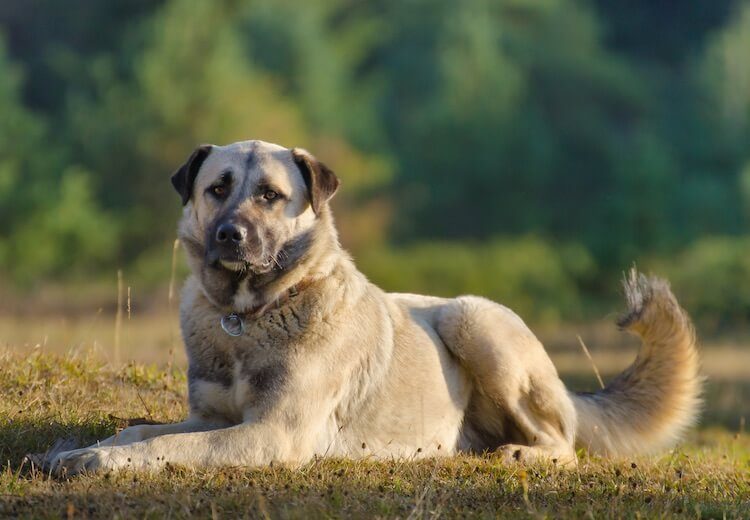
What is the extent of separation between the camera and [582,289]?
32.2m

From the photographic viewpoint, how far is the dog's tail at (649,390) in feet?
24.4

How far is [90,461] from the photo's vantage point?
5523 millimetres

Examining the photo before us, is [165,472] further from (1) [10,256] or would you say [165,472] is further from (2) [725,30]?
(2) [725,30]

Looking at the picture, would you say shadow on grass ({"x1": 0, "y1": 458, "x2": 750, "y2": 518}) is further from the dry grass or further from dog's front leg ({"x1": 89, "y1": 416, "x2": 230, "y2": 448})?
dog's front leg ({"x1": 89, "y1": 416, "x2": 230, "y2": 448})

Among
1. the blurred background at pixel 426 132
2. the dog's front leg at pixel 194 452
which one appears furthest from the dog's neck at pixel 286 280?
the blurred background at pixel 426 132

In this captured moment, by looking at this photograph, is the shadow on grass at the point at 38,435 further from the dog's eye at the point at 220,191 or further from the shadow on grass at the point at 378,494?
the dog's eye at the point at 220,191

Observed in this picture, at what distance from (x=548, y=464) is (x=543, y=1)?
3317 cm

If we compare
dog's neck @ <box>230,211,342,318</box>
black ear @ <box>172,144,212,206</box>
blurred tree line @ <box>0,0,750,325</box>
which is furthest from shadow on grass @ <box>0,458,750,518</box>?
blurred tree line @ <box>0,0,750,325</box>

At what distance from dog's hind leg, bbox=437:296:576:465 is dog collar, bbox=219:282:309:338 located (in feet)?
4.53

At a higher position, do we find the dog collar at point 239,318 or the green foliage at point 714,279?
the dog collar at point 239,318

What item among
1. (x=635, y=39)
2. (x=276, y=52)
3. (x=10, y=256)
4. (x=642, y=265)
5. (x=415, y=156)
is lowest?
(x=10, y=256)

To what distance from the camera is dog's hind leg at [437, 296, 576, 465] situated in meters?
7.13

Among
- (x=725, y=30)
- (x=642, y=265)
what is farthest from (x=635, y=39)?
(x=642, y=265)

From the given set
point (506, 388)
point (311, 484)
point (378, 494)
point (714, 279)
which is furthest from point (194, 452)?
point (714, 279)
